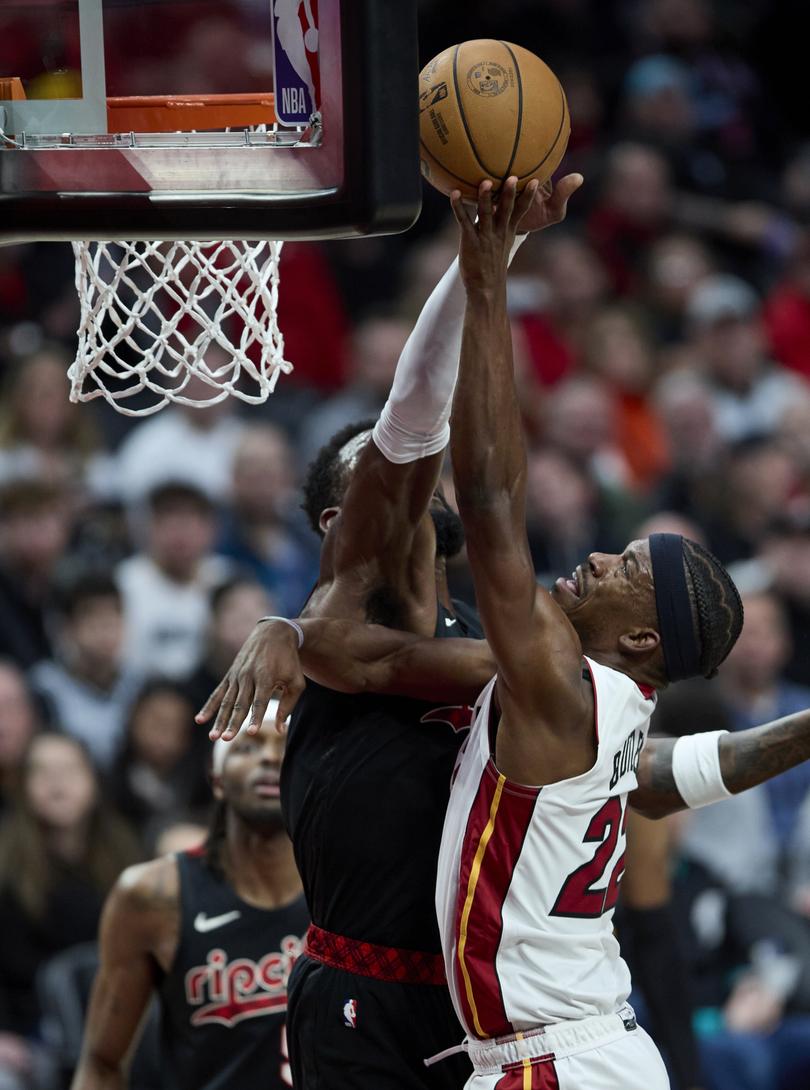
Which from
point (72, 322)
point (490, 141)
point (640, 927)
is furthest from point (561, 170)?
point (490, 141)

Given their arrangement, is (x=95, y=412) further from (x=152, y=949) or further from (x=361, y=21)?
(x=361, y=21)

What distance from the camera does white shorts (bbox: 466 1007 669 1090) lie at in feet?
10.3

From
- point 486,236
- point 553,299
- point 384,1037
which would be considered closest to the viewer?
point 486,236

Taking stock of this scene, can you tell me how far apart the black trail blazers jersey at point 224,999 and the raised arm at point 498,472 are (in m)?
1.75

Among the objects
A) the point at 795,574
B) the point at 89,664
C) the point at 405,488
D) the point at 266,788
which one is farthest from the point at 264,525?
the point at 405,488

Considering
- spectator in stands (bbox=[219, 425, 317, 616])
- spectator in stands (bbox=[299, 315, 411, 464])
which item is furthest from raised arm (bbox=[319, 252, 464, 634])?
spectator in stands (bbox=[299, 315, 411, 464])

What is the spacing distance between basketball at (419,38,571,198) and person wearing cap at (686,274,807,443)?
5.34 meters

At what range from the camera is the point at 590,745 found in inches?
124

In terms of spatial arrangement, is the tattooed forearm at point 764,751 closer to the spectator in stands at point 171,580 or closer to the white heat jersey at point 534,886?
the white heat jersey at point 534,886

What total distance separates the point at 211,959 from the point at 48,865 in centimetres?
156

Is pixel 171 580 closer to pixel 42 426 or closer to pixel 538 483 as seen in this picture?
pixel 42 426

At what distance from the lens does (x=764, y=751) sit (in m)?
3.62

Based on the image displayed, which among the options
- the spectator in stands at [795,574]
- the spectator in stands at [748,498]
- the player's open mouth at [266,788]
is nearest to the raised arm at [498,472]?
the player's open mouth at [266,788]

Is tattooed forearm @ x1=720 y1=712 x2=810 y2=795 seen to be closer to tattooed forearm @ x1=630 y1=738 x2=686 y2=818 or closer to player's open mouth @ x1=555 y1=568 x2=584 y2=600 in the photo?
tattooed forearm @ x1=630 y1=738 x2=686 y2=818
